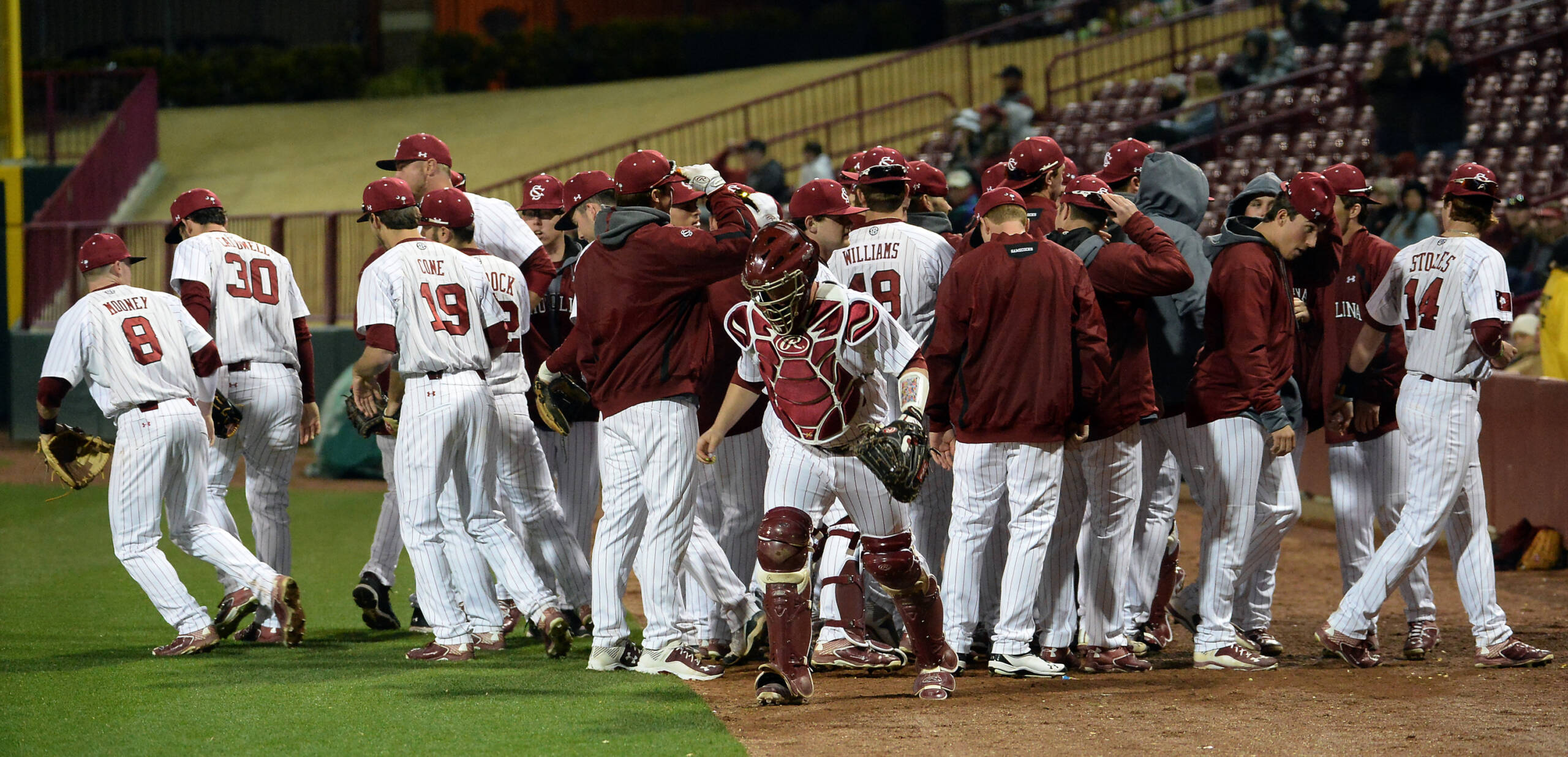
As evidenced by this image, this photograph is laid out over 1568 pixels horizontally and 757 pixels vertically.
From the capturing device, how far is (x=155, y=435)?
7148 mm

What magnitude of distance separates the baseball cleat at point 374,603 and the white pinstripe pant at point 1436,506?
4.66 m

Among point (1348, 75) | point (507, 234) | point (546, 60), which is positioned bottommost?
point (507, 234)

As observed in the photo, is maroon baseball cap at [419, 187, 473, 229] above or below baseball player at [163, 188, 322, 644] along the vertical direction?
above

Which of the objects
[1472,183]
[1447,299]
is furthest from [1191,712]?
[1472,183]

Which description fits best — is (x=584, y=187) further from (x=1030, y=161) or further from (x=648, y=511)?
(x=1030, y=161)

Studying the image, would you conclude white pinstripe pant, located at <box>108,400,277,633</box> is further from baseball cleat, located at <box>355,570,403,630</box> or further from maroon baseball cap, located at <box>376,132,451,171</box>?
maroon baseball cap, located at <box>376,132,451,171</box>

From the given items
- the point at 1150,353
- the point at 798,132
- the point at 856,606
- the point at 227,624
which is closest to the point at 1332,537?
the point at 1150,353

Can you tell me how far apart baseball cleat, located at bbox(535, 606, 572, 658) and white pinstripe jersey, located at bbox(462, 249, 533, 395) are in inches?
44.6

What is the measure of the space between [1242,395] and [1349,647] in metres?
1.22

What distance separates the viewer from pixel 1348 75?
16.8 m

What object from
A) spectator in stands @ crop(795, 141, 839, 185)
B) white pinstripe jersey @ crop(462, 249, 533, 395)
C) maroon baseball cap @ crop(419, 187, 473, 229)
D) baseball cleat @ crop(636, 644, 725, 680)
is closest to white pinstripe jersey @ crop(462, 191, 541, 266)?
white pinstripe jersey @ crop(462, 249, 533, 395)

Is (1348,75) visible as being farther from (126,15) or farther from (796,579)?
(126,15)

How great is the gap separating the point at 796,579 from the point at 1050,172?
2526 mm

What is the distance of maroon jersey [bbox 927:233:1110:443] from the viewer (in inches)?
242
